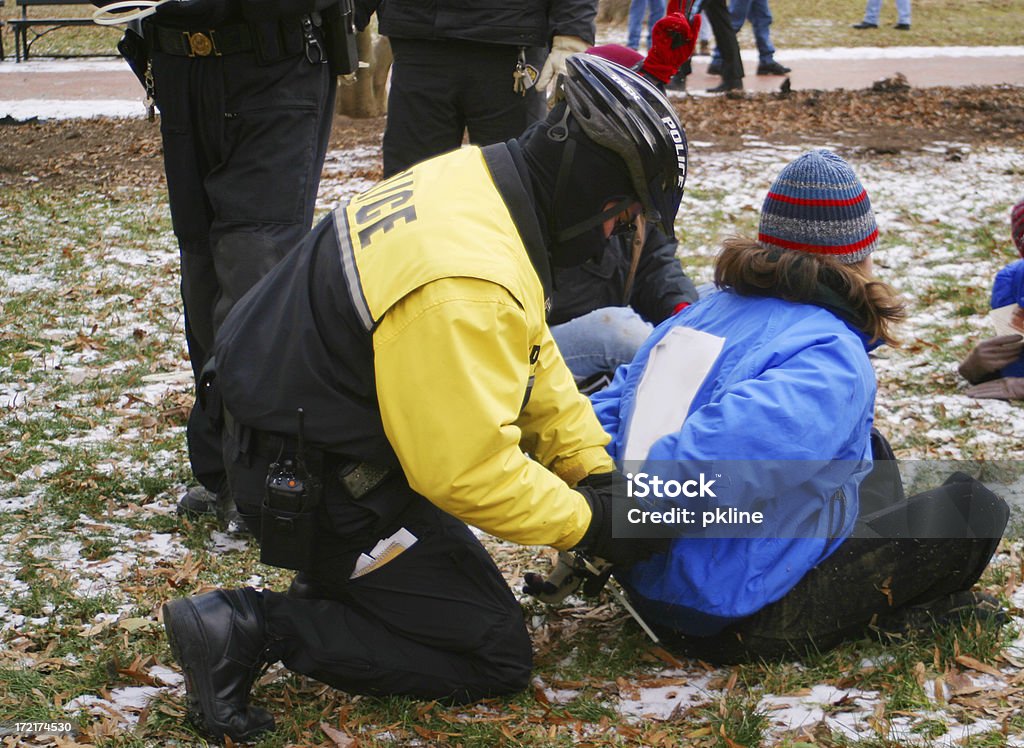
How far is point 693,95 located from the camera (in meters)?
11.7

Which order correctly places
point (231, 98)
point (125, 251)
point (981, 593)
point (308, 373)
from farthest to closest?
point (125, 251), point (231, 98), point (981, 593), point (308, 373)

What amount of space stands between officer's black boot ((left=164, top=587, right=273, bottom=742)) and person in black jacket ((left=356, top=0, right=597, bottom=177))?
11.0 ft

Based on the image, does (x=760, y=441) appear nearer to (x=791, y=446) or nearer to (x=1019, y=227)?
(x=791, y=446)

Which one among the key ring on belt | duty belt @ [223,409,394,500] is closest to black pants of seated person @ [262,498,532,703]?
duty belt @ [223,409,394,500]

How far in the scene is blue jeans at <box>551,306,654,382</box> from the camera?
410 centimetres

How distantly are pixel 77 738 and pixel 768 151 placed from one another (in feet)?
24.7

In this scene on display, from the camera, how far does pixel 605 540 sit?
263 centimetres

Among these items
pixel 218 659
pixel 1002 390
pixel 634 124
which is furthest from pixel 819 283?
pixel 1002 390

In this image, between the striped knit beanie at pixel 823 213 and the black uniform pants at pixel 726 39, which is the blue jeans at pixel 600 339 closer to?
the striped knit beanie at pixel 823 213

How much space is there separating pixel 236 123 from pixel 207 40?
275 mm

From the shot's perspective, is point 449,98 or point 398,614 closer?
point 398,614

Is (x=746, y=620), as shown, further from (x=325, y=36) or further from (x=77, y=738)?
(x=325, y=36)

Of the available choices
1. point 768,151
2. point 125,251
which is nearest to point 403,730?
point 125,251

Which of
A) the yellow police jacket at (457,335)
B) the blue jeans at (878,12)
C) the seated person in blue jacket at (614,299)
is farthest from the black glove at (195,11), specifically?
the blue jeans at (878,12)
